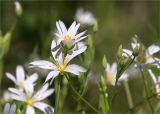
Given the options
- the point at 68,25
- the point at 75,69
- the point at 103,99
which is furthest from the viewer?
the point at 68,25

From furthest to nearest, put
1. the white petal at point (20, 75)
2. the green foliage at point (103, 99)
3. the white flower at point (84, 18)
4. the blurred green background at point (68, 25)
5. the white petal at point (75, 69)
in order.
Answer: the blurred green background at point (68, 25) < the white flower at point (84, 18) < the white petal at point (20, 75) < the green foliage at point (103, 99) < the white petal at point (75, 69)

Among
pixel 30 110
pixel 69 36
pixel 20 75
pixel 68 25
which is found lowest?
pixel 30 110

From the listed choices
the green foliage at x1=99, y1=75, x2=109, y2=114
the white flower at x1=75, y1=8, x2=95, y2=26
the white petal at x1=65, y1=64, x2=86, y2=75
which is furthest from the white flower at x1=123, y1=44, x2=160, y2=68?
the white flower at x1=75, y1=8, x2=95, y2=26

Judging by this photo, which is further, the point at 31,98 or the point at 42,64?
the point at 31,98

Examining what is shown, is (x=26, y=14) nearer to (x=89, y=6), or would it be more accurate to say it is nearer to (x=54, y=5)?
(x=54, y=5)

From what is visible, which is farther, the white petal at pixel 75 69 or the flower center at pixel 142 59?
the flower center at pixel 142 59

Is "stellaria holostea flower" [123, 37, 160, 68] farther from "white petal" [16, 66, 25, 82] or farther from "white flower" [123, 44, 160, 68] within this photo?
"white petal" [16, 66, 25, 82]

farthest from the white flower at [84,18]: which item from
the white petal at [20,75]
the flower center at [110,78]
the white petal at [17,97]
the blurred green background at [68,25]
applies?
the white petal at [17,97]

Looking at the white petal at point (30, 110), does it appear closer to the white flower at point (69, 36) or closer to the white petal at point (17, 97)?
the white petal at point (17, 97)

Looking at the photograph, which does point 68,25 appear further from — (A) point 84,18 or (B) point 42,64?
(B) point 42,64

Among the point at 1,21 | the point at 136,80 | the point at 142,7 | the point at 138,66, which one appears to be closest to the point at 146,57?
the point at 138,66

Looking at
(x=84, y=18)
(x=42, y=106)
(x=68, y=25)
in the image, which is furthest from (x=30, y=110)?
(x=68, y=25)

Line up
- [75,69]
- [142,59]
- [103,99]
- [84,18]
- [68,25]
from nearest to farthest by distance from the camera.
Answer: [75,69] → [103,99] → [142,59] → [84,18] → [68,25]
